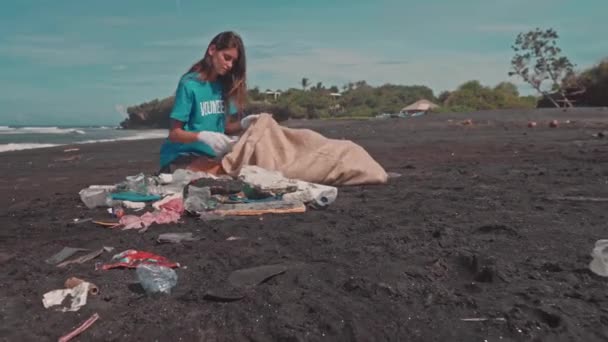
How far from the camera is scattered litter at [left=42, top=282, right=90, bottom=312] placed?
2.13m

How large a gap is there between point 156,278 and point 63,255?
2.62ft

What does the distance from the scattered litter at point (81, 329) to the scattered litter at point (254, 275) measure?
1.84ft

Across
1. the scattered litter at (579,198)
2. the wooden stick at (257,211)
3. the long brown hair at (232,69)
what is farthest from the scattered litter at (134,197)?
the scattered litter at (579,198)

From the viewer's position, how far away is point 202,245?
9.75ft

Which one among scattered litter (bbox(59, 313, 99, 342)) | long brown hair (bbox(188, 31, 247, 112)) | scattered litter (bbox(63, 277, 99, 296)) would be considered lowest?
scattered litter (bbox(59, 313, 99, 342))

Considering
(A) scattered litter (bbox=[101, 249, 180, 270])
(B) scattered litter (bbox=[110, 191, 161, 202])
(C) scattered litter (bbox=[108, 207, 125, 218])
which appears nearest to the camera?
(A) scattered litter (bbox=[101, 249, 180, 270])

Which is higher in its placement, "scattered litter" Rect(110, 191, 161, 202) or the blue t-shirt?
the blue t-shirt

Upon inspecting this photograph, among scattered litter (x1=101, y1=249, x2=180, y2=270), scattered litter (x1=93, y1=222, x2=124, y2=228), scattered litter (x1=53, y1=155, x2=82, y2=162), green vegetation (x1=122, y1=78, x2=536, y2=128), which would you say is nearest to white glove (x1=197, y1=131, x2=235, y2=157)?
scattered litter (x1=93, y1=222, x2=124, y2=228)

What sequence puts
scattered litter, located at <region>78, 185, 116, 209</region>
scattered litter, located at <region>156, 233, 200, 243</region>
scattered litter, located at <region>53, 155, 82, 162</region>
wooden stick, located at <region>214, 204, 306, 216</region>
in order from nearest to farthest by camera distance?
scattered litter, located at <region>156, 233, 200, 243</region> < wooden stick, located at <region>214, 204, 306, 216</region> < scattered litter, located at <region>78, 185, 116, 209</region> < scattered litter, located at <region>53, 155, 82, 162</region>

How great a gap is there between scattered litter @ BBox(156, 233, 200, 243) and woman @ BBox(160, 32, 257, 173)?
1.56 meters

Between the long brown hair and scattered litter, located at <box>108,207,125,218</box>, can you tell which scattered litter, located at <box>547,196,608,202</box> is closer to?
the long brown hair

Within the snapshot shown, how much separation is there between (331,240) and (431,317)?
42.5 inches

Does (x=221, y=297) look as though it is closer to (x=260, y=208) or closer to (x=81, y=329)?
(x=81, y=329)

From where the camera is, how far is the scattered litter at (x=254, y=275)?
2.33m
